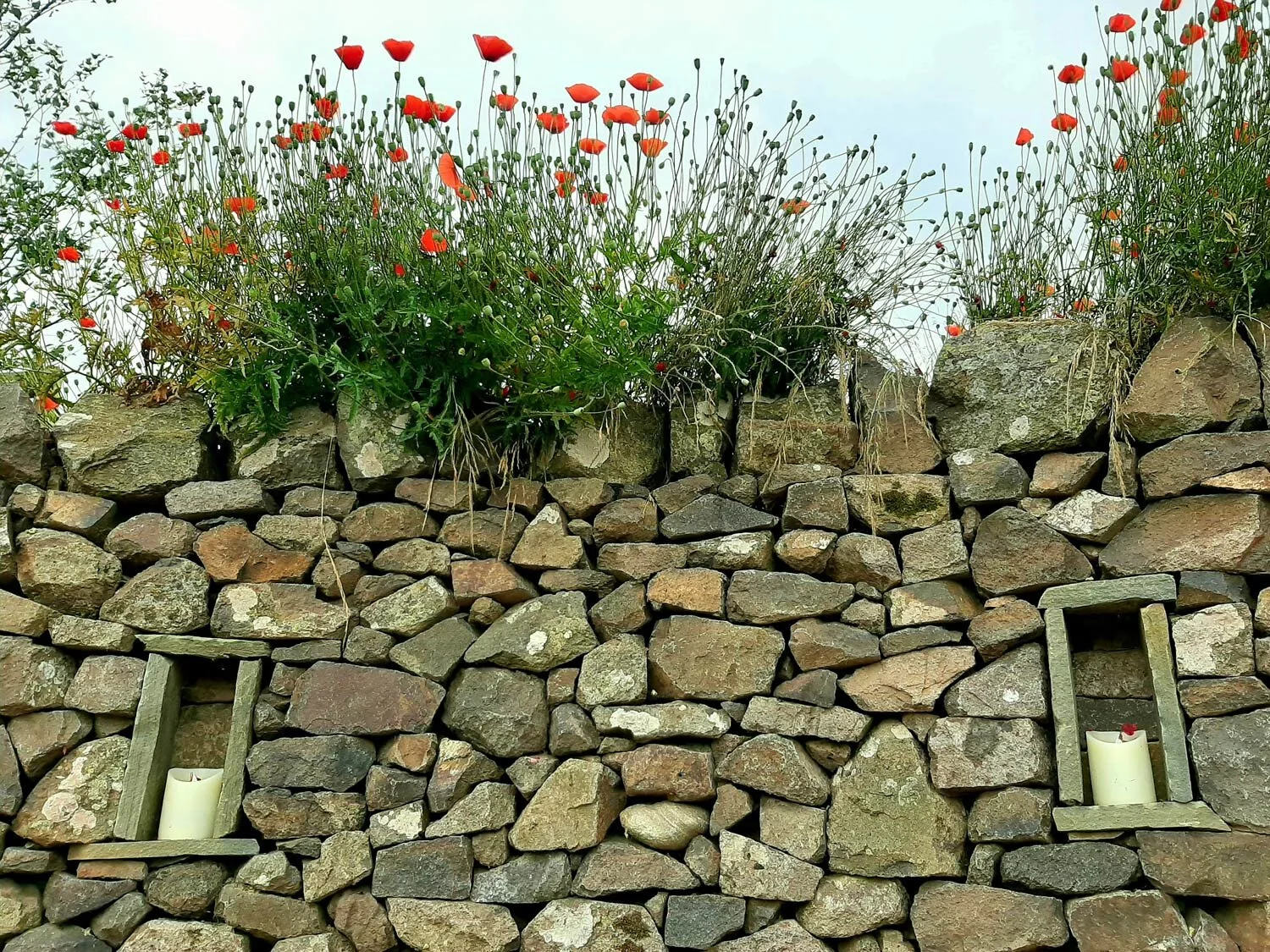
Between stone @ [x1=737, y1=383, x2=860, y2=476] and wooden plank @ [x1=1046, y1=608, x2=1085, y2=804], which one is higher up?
stone @ [x1=737, y1=383, x2=860, y2=476]

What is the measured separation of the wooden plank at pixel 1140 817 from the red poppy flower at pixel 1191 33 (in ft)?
6.99

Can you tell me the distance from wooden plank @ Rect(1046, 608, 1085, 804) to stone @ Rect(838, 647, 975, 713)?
22 centimetres

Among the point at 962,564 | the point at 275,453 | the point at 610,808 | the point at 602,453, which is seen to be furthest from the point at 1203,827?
the point at 275,453

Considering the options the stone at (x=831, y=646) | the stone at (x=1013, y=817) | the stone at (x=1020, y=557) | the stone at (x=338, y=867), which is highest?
the stone at (x=1020, y=557)

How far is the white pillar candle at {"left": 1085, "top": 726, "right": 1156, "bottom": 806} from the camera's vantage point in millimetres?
2852

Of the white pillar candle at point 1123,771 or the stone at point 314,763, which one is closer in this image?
the white pillar candle at point 1123,771

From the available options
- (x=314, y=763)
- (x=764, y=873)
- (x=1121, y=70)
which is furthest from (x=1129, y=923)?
(x=1121, y=70)

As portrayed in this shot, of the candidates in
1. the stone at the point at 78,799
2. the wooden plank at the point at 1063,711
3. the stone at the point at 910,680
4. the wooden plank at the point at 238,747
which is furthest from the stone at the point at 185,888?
the wooden plank at the point at 1063,711

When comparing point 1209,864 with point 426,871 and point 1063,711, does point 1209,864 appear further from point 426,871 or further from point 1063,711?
point 426,871

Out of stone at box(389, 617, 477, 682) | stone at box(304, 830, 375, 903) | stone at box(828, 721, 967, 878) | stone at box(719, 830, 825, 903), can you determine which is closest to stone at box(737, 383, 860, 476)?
stone at box(828, 721, 967, 878)

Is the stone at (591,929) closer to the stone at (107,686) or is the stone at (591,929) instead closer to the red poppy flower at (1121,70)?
the stone at (107,686)

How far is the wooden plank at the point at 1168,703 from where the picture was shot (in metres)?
2.78

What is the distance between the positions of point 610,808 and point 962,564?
4.05ft

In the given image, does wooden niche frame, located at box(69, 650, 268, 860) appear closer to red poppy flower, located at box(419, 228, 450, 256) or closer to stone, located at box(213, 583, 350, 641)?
stone, located at box(213, 583, 350, 641)
